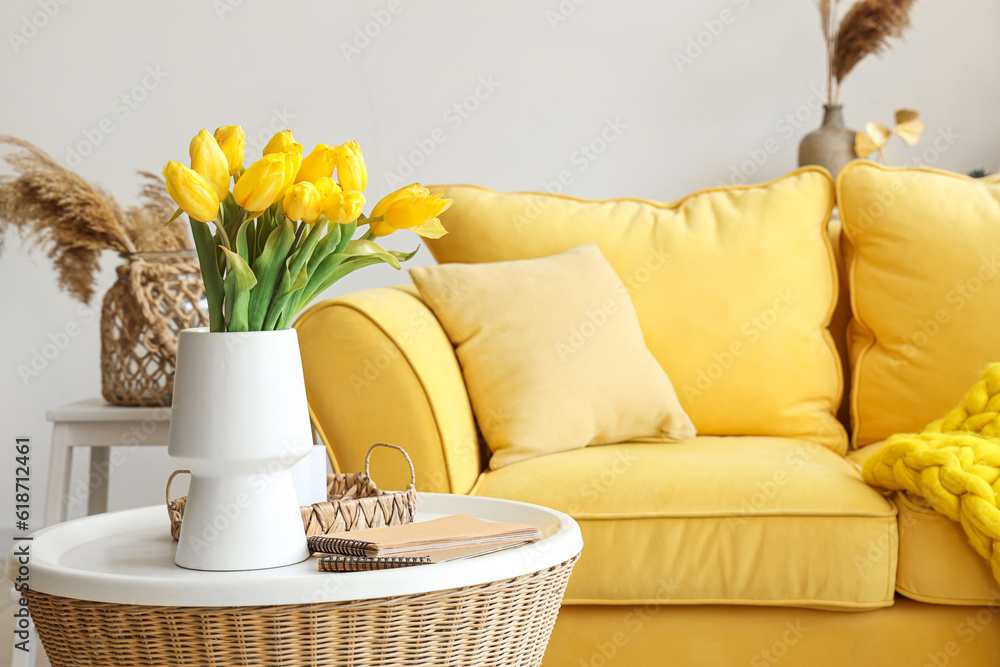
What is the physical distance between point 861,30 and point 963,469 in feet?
4.82

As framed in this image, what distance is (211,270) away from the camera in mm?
834

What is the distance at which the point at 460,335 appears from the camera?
5.27ft

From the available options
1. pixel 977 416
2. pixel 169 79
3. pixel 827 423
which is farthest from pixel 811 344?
pixel 169 79

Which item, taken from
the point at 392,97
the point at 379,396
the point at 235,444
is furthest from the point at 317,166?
the point at 392,97

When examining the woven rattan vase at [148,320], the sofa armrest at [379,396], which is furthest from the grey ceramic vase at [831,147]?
the woven rattan vase at [148,320]

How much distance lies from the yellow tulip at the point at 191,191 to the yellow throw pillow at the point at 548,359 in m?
0.82

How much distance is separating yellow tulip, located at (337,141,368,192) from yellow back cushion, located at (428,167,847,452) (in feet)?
3.26

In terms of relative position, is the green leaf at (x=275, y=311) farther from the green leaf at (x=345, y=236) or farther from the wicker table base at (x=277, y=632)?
the wicker table base at (x=277, y=632)

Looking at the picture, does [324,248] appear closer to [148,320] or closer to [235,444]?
[235,444]

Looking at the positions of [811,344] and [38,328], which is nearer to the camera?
[811,344]

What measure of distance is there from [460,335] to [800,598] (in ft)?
2.31

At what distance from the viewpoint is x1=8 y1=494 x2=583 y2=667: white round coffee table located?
2.37ft

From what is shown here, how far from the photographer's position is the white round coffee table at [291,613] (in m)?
0.72

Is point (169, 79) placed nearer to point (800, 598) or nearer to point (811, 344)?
point (811, 344)
